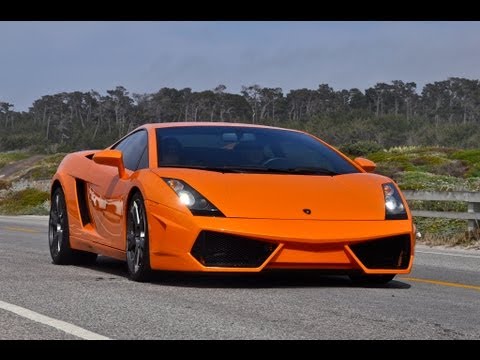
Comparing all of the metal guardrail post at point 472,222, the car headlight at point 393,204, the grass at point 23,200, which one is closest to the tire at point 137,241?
the car headlight at point 393,204

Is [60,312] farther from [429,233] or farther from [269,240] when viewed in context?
[429,233]

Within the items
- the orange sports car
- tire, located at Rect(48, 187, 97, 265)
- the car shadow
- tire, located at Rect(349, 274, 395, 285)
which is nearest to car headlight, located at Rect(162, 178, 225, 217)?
the orange sports car

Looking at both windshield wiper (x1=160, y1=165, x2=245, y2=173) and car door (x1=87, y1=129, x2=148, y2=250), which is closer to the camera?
windshield wiper (x1=160, y1=165, x2=245, y2=173)

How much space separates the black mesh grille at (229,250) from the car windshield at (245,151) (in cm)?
81

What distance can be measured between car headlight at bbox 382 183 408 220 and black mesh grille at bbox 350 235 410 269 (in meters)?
0.17

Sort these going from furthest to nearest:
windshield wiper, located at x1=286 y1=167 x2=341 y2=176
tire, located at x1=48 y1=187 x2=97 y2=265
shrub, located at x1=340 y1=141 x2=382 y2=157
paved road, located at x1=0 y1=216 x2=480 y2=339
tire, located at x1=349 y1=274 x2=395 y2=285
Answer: shrub, located at x1=340 y1=141 x2=382 y2=157 < tire, located at x1=48 y1=187 x2=97 y2=265 < windshield wiper, located at x1=286 y1=167 x2=341 y2=176 < tire, located at x1=349 y1=274 x2=395 y2=285 < paved road, located at x1=0 y1=216 x2=480 y2=339

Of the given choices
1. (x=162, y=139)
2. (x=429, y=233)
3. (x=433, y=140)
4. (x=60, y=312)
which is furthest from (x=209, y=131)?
(x=433, y=140)

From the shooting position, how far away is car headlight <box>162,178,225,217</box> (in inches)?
288

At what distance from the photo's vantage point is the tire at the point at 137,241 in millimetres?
7609

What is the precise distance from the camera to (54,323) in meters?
5.62

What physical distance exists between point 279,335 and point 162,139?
11.5 feet

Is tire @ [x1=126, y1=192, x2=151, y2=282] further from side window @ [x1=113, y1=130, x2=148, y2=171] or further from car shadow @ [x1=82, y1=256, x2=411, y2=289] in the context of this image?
side window @ [x1=113, y1=130, x2=148, y2=171]

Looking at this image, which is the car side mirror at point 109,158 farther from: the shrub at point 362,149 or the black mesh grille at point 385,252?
the shrub at point 362,149

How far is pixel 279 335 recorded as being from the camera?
17.2 feet
